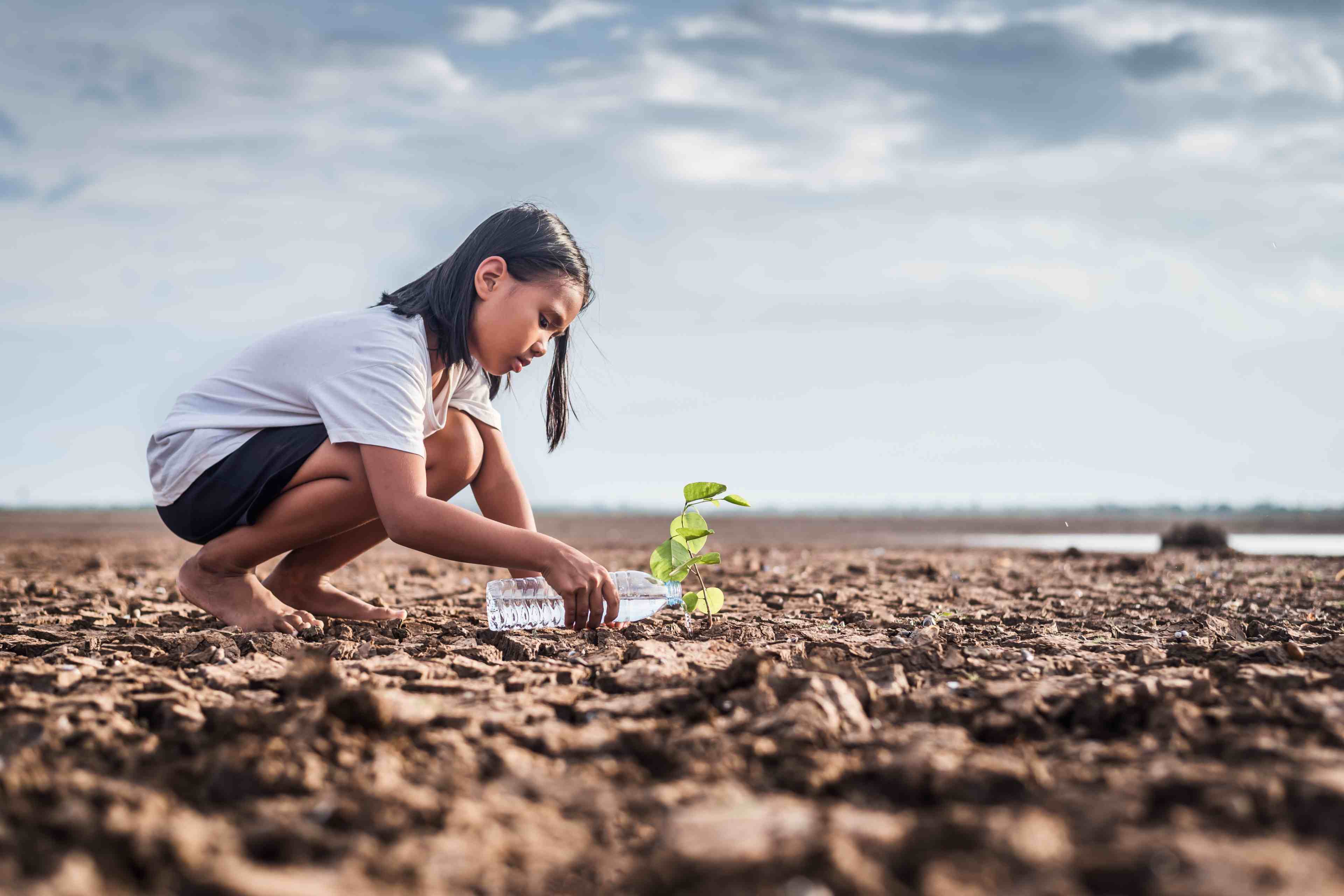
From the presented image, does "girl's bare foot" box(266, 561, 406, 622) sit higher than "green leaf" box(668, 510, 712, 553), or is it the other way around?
"green leaf" box(668, 510, 712, 553)

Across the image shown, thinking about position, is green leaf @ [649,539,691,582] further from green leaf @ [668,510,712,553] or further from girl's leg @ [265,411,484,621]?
girl's leg @ [265,411,484,621]

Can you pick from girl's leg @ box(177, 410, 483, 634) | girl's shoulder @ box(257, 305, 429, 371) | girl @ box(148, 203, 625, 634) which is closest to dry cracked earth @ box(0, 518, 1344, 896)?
girl's leg @ box(177, 410, 483, 634)

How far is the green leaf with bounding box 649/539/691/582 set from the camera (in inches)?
125

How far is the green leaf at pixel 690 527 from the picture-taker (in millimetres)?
3113

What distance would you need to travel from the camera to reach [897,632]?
2.90 metres

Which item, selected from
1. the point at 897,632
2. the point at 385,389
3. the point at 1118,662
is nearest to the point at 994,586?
the point at 897,632

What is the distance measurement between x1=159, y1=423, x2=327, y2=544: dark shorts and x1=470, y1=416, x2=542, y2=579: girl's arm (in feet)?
2.42

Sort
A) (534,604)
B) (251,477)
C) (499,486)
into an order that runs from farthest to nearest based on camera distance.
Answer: (534,604) < (499,486) < (251,477)

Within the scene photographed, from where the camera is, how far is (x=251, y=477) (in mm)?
3059

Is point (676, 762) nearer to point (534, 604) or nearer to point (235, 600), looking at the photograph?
point (235, 600)

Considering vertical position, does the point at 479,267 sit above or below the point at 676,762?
above

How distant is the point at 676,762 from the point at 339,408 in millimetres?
1711

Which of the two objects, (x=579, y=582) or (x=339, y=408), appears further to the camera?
(x=339, y=408)

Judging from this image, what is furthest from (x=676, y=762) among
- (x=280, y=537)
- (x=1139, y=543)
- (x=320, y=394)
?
(x=1139, y=543)
